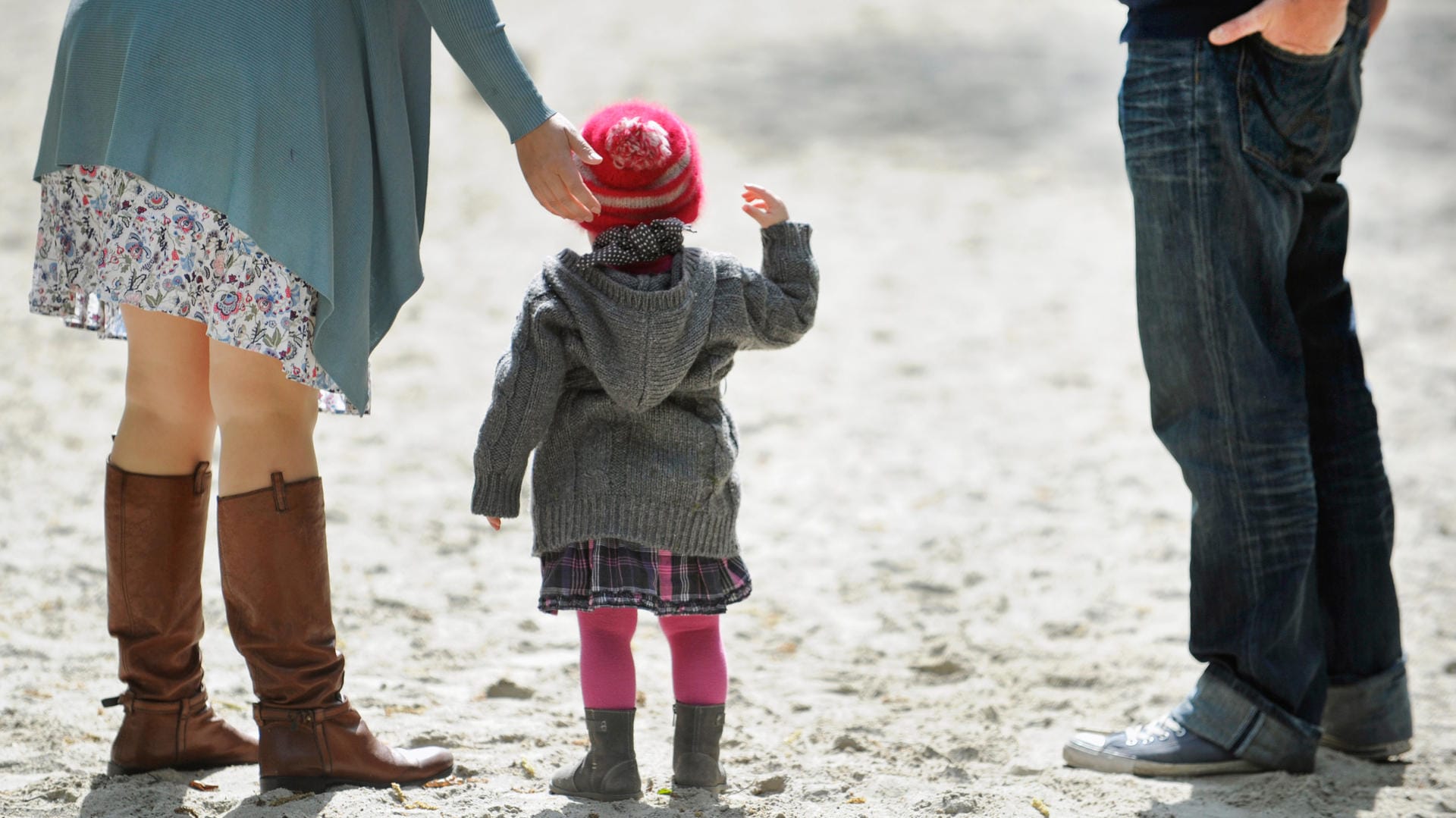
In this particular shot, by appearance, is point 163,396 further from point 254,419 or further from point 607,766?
point 607,766

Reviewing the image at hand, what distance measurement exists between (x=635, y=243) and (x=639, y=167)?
4.5 inches

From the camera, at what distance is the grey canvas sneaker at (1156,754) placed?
2.33 meters

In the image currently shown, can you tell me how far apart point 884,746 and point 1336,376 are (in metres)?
1.03

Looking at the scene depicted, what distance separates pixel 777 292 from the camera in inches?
85.3

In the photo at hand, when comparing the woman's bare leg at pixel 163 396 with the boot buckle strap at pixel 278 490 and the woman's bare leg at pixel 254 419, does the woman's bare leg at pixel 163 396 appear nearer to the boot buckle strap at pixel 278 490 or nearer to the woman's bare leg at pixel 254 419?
the woman's bare leg at pixel 254 419

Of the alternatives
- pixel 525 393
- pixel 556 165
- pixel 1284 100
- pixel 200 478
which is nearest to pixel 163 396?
pixel 200 478

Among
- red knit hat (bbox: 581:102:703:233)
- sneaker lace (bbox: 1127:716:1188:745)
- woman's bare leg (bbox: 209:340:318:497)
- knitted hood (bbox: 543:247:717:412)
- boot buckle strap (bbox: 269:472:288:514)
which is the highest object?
red knit hat (bbox: 581:102:703:233)

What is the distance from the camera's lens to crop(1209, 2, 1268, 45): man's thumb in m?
2.15

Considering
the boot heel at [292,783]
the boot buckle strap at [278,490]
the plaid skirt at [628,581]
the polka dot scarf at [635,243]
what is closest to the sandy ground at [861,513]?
the boot heel at [292,783]

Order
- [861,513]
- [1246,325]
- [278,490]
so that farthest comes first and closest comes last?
1. [861,513]
2. [1246,325]
3. [278,490]

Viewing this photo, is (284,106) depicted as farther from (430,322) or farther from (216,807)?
(430,322)

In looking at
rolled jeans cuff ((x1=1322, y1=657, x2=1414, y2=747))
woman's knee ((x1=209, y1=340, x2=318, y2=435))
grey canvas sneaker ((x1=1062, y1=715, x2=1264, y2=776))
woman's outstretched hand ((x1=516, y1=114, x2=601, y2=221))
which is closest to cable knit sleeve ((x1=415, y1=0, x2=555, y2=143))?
woman's outstretched hand ((x1=516, y1=114, x2=601, y2=221))

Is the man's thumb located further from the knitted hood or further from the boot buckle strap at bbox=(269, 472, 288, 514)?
the boot buckle strap at bbox=(269, 472, 288, 514)

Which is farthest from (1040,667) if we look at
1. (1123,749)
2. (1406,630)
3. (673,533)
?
(673,533)
